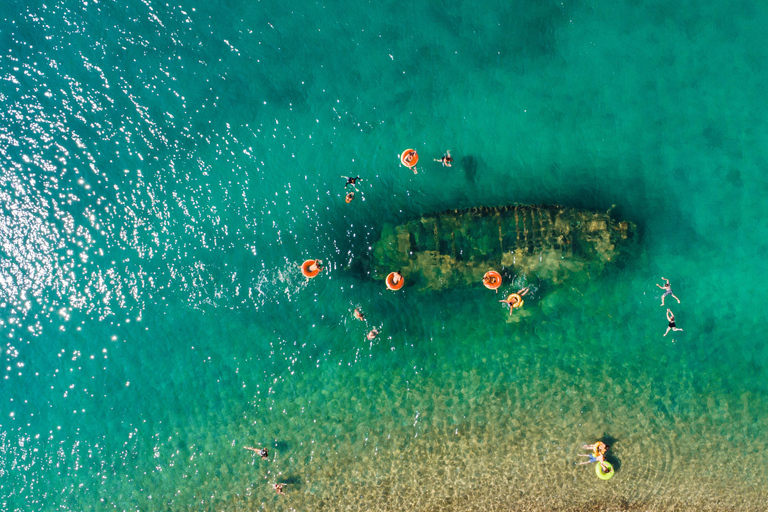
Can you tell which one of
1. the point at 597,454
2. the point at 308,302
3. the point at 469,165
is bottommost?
the point at 597,454

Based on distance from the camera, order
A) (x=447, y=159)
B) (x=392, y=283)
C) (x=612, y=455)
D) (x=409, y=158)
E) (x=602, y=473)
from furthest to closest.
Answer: (x=612, y=455)
(x=602, y=473)
(x=447, y=159)
(x=392, y=283)
(x=409, y=158)

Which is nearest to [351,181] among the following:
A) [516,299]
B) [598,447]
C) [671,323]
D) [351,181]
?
[351,181]

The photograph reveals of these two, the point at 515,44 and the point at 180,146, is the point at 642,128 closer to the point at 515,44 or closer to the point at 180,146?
the point at 515,44

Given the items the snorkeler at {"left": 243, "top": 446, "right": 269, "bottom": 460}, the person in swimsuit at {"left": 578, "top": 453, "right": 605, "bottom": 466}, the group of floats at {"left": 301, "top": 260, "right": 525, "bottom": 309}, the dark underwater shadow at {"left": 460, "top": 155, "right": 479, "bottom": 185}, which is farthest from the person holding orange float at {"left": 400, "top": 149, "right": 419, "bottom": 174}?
the person in swimsuit at {"left": 578, "top": 453, "right": 605, "bottom": 466}

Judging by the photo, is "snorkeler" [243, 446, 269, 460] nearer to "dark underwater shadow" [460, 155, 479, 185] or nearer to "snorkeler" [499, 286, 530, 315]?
"snorkeler" [499, 286, 530, 315]

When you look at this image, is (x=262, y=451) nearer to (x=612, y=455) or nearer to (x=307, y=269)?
(x=307, y=269)

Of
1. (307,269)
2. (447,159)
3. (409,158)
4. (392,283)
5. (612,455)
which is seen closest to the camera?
(409,158)
